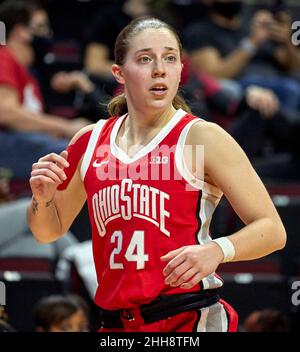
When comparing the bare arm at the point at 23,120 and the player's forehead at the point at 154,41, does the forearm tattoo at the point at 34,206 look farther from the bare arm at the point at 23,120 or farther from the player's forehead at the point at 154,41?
the bare arm at the point at 23,120

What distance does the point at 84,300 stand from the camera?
16.1 ft

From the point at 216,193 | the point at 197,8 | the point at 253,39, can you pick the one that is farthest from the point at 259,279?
the point at 197,8

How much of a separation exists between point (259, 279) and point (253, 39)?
279 cm

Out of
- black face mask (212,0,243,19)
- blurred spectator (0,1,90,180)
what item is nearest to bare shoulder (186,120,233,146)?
blurred spectator (0,1,90,180)

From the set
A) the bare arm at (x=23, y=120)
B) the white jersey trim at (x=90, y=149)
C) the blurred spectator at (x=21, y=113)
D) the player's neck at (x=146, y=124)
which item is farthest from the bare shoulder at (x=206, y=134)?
A: the bare arm at (x=23, y=120)

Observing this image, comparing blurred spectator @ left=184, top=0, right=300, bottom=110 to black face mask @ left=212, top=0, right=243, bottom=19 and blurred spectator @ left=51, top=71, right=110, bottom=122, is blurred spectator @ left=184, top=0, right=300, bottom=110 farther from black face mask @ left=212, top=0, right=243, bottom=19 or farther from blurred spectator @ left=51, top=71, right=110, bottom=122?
blurred spectator @ left=51, top=71, right=110, bottom=122

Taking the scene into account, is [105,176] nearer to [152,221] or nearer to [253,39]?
Result: [152,221]

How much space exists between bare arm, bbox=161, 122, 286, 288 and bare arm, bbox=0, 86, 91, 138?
127 inches

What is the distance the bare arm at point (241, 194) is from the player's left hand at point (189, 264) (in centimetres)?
3

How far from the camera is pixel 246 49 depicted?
7.35m

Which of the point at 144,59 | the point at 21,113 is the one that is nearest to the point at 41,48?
the point at 21,113

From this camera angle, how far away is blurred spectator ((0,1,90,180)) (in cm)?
602

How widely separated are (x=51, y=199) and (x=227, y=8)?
463 centimetres

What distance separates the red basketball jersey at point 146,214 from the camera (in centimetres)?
294
